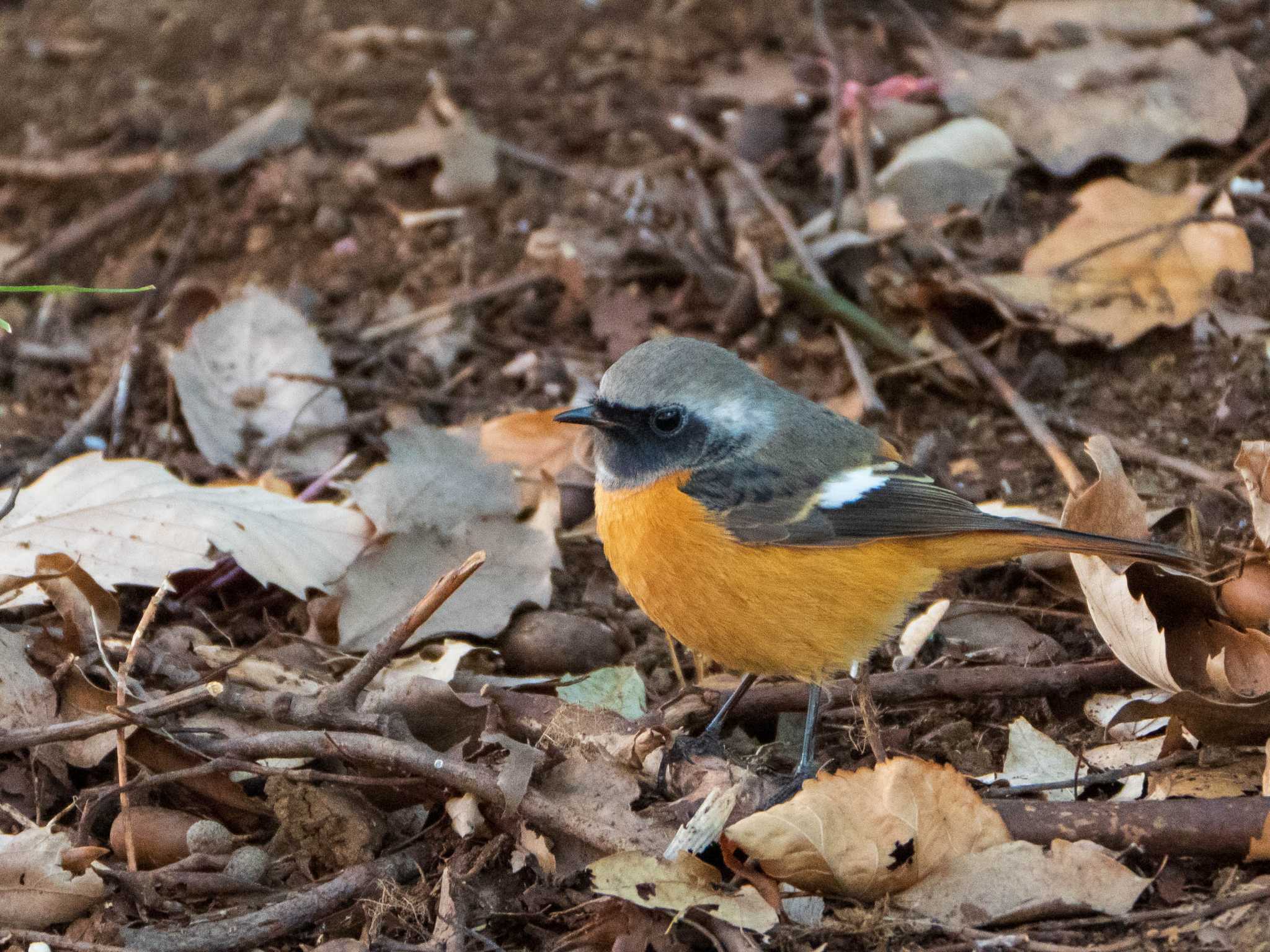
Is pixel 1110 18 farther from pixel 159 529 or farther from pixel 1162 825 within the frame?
pixel 159 529

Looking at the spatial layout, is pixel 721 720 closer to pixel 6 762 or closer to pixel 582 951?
pixel 582 951

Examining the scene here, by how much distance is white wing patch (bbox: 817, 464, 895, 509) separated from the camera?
422cm

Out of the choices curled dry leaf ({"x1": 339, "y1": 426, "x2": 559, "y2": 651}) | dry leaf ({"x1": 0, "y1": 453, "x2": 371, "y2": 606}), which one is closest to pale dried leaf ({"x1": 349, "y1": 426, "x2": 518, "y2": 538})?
curled dry leaf ({"x1": 339, "y1": 426, "x2": 559, "y2": 651})

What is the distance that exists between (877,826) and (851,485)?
1.46 metres

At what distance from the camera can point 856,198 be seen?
6.19 meters

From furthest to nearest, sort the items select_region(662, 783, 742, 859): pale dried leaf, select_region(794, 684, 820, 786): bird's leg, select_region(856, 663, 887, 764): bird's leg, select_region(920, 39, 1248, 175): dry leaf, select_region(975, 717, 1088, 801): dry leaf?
select_region(920, 39, 1248, 175): dry leaf → select_region(794, 684, 820, 786): bird's leg → select_region(975, 717, 1088, 801): dry leaf → select_region(856, 663, 887, 764): bird's leg → select_region(662, 783, 742, 859): pale dried leaf

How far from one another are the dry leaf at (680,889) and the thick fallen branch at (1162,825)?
0.63 m

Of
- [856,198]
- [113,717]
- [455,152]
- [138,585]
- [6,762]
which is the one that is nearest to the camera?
[113,717]

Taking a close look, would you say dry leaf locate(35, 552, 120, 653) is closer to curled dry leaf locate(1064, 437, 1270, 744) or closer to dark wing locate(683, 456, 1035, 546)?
dark wing locate(683, 456, 1035, 546)

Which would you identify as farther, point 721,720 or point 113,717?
point 721,720

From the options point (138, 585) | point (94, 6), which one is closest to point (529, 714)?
point (138, 585)

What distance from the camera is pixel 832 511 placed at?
4195 mm

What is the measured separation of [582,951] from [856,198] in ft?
13.3

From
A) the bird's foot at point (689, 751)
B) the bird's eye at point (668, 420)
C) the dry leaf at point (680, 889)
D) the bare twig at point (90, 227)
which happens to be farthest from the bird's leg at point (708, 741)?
the bare twig at point (90, 227)
